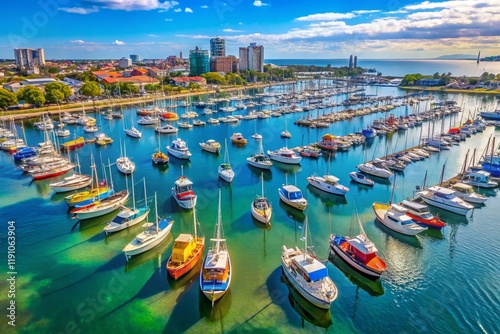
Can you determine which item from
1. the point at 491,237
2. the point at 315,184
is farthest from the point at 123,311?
the point at 491,237

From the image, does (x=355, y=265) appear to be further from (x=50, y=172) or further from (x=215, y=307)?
(x=50, y=172)

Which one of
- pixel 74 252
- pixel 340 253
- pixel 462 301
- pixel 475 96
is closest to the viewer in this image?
pixel 462 301

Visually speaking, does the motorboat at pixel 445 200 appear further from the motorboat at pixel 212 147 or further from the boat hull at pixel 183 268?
the motorboat at pixel 212 147

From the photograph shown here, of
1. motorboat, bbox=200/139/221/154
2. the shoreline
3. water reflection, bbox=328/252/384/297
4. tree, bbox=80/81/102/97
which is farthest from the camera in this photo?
tree, bbox=80/81/102/97

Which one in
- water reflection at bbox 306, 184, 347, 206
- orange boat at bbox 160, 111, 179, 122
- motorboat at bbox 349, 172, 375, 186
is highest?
orange boat at bbox 160, 111, 179, 122

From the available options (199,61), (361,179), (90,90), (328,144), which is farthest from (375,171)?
(199,61)

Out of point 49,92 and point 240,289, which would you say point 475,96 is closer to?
point 240,289

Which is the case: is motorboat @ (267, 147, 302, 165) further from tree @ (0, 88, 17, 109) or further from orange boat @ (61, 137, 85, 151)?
tree @ (0, 88, 17, 109)

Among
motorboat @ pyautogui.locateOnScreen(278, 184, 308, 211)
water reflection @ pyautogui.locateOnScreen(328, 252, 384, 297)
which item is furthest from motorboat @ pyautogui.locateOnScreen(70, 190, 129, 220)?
water reflection @ pyautogui.locateOnScreen(328, 252, 384, 297)

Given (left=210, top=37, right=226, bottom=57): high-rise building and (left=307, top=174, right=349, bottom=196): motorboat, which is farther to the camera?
(left=210, top=37, right=226, bottom=57): high-rise building
